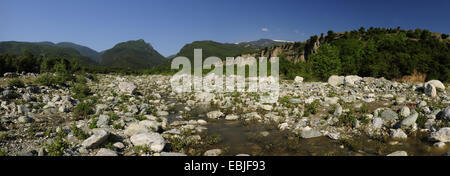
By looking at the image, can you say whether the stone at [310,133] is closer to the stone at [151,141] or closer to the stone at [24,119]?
the stone at [151,141]

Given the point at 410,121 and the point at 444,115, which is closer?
the point at 410,121

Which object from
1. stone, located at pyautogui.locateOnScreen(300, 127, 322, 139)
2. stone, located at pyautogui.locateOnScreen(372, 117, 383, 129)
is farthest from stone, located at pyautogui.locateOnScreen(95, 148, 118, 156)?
stone, located at pyautogui.locateOnScreen(372, 117, 383, 129)

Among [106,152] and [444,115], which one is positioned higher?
[444,115]

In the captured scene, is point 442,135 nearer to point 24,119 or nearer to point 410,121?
point 410,121

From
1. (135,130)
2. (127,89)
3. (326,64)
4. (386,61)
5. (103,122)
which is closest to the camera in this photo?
(135,130)

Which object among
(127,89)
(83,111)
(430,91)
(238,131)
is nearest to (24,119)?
(83,111)

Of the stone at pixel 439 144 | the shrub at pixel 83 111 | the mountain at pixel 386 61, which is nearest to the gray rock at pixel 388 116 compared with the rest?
the stone at pixel 439 144

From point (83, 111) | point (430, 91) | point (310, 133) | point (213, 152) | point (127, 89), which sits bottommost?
point (213, 152)

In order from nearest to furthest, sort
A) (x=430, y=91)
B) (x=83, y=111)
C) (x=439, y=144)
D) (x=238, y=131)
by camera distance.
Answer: (x=439, y=144) → (x=238, y=131) → (x=83, y=111) → (x=430, y=91)

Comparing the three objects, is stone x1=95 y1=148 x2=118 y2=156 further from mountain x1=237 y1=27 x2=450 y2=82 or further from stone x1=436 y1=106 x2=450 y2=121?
mountain x1=237 y1=27 x2=450 y2=82

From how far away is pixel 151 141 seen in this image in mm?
5562

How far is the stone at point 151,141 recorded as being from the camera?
539 cm

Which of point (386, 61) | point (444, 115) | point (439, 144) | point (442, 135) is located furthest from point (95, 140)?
point (386, 61)
